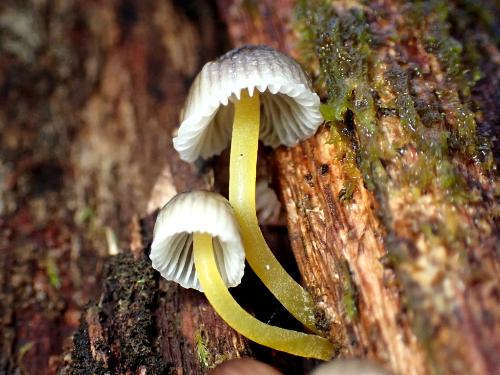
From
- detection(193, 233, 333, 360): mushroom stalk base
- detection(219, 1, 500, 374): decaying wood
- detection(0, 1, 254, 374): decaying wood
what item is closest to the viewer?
detection(219, 1, 500, 374): decaying wood

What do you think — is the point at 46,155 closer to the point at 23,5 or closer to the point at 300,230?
the point at 23,5

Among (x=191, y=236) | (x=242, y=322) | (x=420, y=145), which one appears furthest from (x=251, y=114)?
(x=242, y=322)

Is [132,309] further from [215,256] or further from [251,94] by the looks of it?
[251,94]

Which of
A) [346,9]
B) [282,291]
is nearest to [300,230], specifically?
[282,291]

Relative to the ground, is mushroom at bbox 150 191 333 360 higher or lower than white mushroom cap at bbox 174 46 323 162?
lower

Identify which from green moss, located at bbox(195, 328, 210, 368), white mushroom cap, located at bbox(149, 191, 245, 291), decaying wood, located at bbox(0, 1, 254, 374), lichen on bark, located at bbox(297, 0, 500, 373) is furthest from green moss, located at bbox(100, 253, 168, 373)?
lichen on bark, located at bbox(297, 0, 500, 373)

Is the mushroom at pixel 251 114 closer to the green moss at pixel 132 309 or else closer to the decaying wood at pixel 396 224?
the decaying wood at pixel 396 224

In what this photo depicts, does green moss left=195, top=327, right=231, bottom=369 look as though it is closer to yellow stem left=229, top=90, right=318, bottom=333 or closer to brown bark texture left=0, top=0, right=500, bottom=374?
brown bark texture left=0, top=0, right=500, bottom=374

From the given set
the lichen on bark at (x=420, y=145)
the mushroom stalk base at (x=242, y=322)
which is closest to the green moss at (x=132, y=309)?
the mushroom stalk base at (x=242, y=322)
